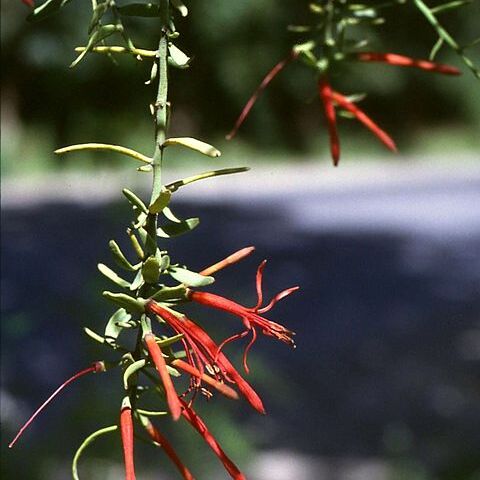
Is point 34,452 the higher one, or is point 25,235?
point 34,452

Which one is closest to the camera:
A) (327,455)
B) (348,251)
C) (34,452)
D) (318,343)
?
(34,452)

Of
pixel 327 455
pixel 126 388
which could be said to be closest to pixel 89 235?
pixel 327 455

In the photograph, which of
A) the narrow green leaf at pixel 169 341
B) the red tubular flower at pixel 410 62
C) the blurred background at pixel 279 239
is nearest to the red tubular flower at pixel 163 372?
the narrow green leaf at pixel 169 341

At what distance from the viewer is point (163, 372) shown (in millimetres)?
386

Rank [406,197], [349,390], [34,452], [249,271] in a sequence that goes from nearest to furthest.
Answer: [34,452]
[349,390]
[249,271]
[406,197]

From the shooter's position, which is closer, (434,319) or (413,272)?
(434,319)

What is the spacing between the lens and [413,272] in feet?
18.6

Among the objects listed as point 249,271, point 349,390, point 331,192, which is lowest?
point 331,192

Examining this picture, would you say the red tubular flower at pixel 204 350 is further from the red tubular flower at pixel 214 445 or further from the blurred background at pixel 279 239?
the blurred background at pixel 279 239

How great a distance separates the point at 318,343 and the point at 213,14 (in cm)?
274

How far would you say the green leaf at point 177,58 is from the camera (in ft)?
1.37

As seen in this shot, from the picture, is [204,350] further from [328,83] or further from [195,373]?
[328,83]

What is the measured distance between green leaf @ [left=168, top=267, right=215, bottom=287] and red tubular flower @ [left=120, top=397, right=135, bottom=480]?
0.17 ft

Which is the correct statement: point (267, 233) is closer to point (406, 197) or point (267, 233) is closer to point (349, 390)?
point (406, 197)
